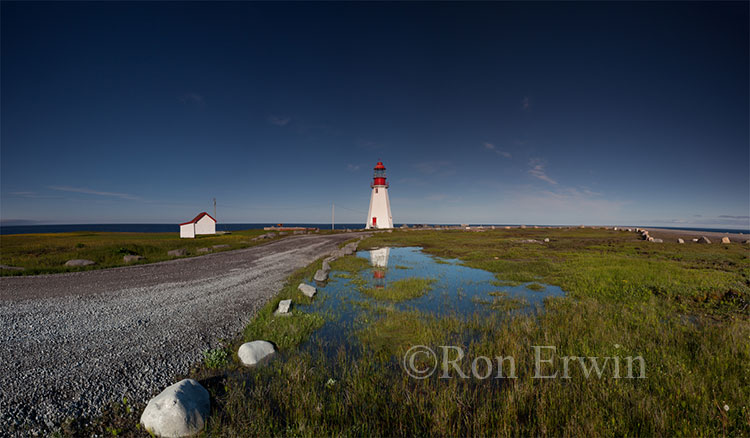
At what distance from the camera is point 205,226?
6247cm

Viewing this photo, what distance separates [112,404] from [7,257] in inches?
1235

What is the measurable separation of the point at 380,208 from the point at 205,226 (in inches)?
1875

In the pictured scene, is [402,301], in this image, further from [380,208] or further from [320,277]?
[380,208]

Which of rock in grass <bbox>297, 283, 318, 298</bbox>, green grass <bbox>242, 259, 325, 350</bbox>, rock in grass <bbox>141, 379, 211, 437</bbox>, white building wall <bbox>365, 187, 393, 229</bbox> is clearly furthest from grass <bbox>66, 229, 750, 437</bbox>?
white building wall <bbox>365, 187, 393, 229</bbox>

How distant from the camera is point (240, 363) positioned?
298 inches

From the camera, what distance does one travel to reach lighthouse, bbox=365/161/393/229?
81938 millimetres

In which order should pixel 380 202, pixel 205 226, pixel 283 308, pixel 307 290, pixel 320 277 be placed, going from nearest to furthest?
pixel 283 308
pixel 307 290
pixel 320 277
pixel 205 226
pixel 380 202

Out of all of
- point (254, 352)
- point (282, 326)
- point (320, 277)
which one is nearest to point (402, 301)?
point (282, 326)

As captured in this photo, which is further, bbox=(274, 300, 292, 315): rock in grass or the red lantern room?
the red lantern room

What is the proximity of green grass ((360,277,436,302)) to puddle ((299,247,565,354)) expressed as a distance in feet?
0.60

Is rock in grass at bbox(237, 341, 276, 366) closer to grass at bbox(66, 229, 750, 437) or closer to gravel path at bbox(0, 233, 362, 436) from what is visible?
grass at bbox(66, 229, 750, 437)

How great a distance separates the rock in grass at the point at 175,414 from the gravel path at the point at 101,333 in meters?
1.24

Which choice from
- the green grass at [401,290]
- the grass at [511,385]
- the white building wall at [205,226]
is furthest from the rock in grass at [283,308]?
the white building wall at [205,226]

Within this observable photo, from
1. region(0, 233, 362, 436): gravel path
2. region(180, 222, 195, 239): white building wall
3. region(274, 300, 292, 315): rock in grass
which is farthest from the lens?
region(180, 222, 195, 239): white building wall
